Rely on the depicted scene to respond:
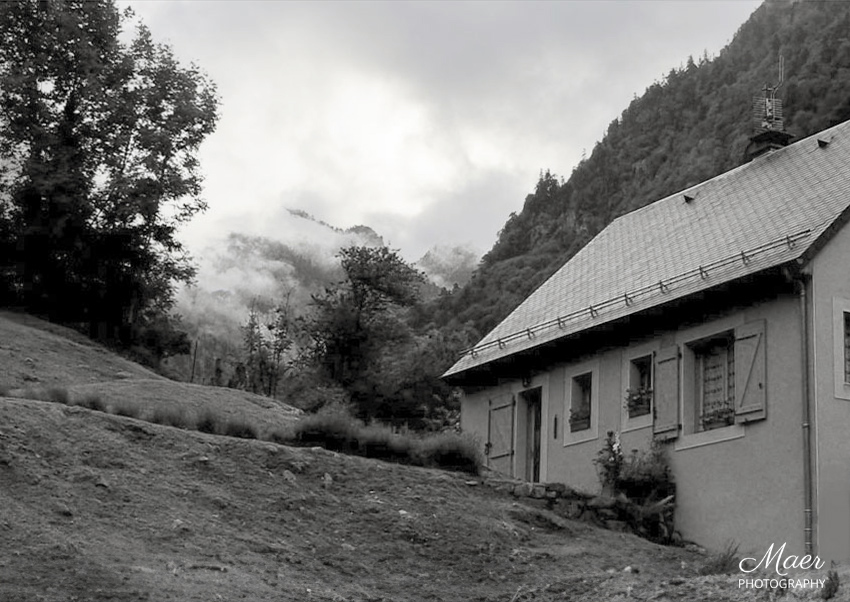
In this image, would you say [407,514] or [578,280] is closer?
[407,514]

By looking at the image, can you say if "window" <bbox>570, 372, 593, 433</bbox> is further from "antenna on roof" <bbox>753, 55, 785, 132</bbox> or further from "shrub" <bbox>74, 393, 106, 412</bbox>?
"shrub" <bbox>74, 393, 106, 412</bbox>

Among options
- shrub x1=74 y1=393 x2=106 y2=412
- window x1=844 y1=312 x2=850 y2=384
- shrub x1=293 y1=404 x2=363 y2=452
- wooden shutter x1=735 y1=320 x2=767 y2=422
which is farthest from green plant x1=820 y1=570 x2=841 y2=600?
shrub x1=74 y1=393 x2=106 y2=412

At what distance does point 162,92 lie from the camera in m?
47.0

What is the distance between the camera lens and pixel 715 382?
24.0m

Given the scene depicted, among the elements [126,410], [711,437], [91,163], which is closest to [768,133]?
[711,437]

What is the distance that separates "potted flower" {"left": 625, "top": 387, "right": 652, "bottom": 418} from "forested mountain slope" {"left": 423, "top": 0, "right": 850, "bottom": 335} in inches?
1342

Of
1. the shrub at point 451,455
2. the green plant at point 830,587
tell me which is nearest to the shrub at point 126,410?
the shrub at point 451,455

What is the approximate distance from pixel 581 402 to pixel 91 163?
2376 cm

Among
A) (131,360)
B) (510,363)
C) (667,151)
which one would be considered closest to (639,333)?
(510,363)

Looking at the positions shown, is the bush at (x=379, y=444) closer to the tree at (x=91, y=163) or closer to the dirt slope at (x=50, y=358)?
the dirt slope at (x=50, y=358)

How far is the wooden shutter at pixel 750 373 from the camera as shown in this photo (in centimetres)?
2245

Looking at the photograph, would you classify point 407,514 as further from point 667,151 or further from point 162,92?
point 667,151

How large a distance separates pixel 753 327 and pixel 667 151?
59.6 metres

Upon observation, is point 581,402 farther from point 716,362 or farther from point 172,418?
point 172,418
